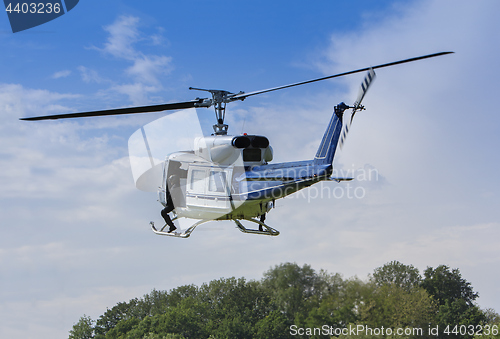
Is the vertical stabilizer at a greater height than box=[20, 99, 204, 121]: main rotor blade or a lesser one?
lesser

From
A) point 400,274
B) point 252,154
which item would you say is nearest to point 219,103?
point 252,154

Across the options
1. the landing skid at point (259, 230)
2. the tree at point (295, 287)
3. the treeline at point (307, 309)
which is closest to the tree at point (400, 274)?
the treeline at point (307, 309)

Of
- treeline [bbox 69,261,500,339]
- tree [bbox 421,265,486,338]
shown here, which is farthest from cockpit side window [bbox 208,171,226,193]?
tree [bbox 421,265,486,338]

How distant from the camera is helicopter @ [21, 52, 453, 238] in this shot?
10.7 m

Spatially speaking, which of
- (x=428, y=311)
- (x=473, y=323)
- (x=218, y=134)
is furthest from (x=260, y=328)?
(x=218, y=134)

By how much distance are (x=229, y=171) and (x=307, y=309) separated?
15097 millimetres

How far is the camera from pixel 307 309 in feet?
80.7

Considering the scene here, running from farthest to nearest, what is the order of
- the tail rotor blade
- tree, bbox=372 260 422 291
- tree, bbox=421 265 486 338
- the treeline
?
tree, bbox=421 265 486 338
tree, bbox=372 260 422 291
the treeline
the tail rotor blade

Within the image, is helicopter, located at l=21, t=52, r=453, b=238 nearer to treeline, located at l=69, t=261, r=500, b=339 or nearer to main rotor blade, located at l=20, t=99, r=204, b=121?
main rotor blade, located at l=20, t=99, r=204, b=121

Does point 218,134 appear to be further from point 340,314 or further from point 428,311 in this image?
point 428,311

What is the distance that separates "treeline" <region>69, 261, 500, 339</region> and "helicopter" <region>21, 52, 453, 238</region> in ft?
35.0

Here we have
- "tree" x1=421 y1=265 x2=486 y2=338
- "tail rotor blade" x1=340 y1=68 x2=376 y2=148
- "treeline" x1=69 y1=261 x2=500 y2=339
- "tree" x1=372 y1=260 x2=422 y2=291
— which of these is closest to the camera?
"tail rotor blade" x1=340 y1=68 x2=376 y2=148

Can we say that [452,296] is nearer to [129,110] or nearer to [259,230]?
[259,230]

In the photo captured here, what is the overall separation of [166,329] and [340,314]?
22.3 meters
